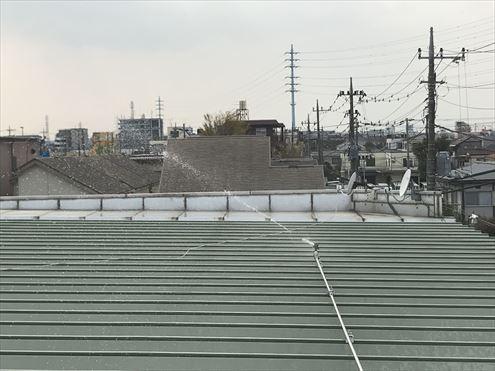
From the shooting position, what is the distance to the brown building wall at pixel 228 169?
24.0m

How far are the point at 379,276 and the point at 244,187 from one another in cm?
1622

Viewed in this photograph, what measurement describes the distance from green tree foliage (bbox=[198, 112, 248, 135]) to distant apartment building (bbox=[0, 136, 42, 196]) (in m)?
15.3

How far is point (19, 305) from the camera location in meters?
7.03

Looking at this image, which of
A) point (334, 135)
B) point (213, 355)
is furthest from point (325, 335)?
point (334, 135)

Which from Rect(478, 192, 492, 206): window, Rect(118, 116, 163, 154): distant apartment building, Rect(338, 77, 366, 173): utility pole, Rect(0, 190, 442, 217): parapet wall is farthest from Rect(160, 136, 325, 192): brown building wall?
Rect(118, 116, 163, 154): distant apartment building

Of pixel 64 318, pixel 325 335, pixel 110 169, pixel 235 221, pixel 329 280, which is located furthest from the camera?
pixel 110 169

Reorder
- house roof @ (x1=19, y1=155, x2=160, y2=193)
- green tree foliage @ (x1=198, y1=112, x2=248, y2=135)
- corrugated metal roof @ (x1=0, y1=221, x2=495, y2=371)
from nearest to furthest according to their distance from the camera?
corrugated metal roof @ (x1=0, y1=221, x2=495, y2=371) < house roof @ (x1=19, y1=155, x2=160, y2=193) < green tree foliage @ (x1=198, y1=112, x2=248, y2=135)

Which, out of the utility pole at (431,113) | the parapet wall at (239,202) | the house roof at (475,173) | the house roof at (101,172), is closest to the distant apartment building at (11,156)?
the house roof at (101,172)

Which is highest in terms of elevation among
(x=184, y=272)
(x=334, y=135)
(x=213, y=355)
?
(x=334, y=135)

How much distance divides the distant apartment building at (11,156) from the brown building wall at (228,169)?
1135 centimetres

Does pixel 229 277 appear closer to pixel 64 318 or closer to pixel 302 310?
pixel 302 310

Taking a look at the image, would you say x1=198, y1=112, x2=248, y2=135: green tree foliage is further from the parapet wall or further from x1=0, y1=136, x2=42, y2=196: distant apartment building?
the parapet wall

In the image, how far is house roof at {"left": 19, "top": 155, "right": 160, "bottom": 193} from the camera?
1109 inches

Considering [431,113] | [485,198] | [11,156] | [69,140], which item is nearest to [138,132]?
[69,140]
